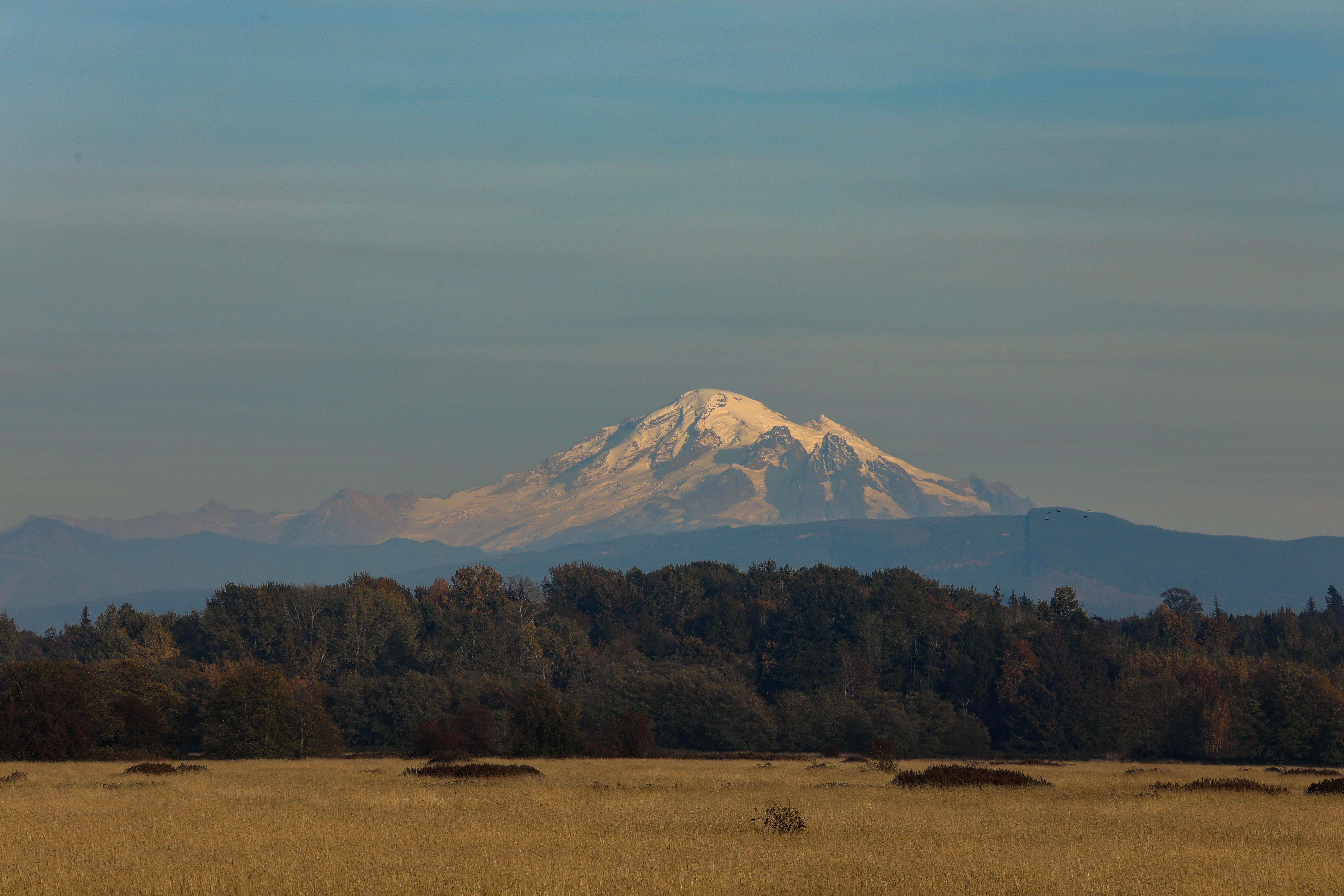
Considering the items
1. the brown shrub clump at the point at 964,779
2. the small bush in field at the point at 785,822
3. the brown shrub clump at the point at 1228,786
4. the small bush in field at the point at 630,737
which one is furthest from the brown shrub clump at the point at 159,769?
the small bush in field at the point at 630,737

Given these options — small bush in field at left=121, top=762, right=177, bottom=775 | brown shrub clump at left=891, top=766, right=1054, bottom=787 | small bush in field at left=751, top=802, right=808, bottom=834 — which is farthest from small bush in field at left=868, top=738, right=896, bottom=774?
small bush in field at left=121, top=762, right=177, bottom=775

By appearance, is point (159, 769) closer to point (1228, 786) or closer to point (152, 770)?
point (152, 770)

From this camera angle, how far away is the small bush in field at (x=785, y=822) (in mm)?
30844

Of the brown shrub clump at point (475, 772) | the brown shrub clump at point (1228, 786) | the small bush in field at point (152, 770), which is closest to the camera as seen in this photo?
the brown shrub clump at point (1228, 786)

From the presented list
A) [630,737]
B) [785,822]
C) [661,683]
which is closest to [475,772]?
[785,822]

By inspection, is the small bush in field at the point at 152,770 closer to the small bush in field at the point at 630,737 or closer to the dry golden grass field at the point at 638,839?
the dry golden grass field at the point at 638,839

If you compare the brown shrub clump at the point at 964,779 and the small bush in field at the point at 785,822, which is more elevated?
the small bush in field at the point at 785,822

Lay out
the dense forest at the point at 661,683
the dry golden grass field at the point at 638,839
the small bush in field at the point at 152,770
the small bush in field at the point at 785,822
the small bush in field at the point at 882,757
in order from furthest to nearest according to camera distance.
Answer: the dense forest at the point at 661,683 → the small bush in field at the point at 882,757 → the small bush in field at the point at 152,770 → the small bush in field at the point at 785,822 → the dry golden grass field at the point at 638,839

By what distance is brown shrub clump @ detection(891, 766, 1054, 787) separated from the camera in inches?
1753

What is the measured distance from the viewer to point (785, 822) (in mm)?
31141

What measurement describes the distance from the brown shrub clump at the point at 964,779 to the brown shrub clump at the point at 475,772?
1436 centimetres

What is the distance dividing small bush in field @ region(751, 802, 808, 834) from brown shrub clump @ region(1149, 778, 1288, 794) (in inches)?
789

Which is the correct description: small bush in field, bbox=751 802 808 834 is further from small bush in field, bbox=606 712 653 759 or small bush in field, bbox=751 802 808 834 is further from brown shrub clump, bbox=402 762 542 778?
small bush in field, bbox=606 712 653 759

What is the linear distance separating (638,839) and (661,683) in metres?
108
